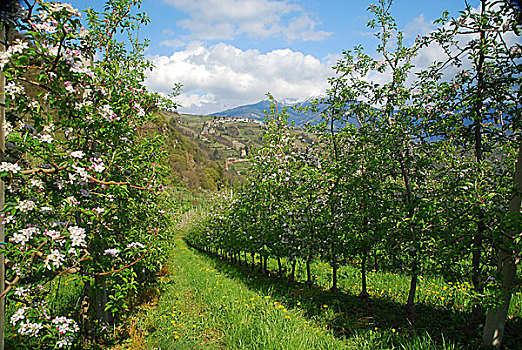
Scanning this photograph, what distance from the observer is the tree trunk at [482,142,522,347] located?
304cm

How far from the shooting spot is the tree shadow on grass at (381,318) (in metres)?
3.79

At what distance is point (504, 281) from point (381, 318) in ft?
6.87

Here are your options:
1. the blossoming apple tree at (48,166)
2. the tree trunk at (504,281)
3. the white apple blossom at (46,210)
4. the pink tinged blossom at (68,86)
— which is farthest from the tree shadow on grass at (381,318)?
the pink tinged blossom at (68,86)

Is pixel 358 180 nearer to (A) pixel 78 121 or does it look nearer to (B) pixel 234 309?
(B) pixel 234 309

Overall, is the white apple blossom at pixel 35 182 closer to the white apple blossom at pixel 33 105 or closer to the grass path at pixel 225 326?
the white apple blossom at pixel 33 105

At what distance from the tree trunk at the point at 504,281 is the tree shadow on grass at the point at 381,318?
0.15 metres

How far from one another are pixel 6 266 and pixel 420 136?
4726mm

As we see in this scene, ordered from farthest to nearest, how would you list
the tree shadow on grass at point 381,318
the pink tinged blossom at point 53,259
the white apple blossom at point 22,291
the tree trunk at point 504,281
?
the tree shadow on grass at point 381,318 < the tree trunk at point 504,281 < the white apple blossom at point 22,291 < the pink tinged blossom at point 53,259

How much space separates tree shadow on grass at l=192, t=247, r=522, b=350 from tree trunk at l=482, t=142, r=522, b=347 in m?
0.15

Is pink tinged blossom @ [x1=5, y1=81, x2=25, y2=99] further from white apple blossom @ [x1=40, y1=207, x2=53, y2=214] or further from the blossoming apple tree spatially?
white apple blossom @ [x1=40, y1=207, x2=53, y2=214]

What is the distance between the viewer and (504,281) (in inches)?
124

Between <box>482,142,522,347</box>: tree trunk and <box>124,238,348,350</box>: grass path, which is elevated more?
<box>482,142,522,347</box>: tree trunk

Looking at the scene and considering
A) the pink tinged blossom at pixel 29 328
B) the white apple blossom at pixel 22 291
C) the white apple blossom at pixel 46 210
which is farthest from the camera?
the white apple blossom at pixel 46 210

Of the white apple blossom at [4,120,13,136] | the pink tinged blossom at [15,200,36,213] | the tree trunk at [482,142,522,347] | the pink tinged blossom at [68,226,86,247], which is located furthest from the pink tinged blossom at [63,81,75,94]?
the tree trunk at [482,142,522,347]
